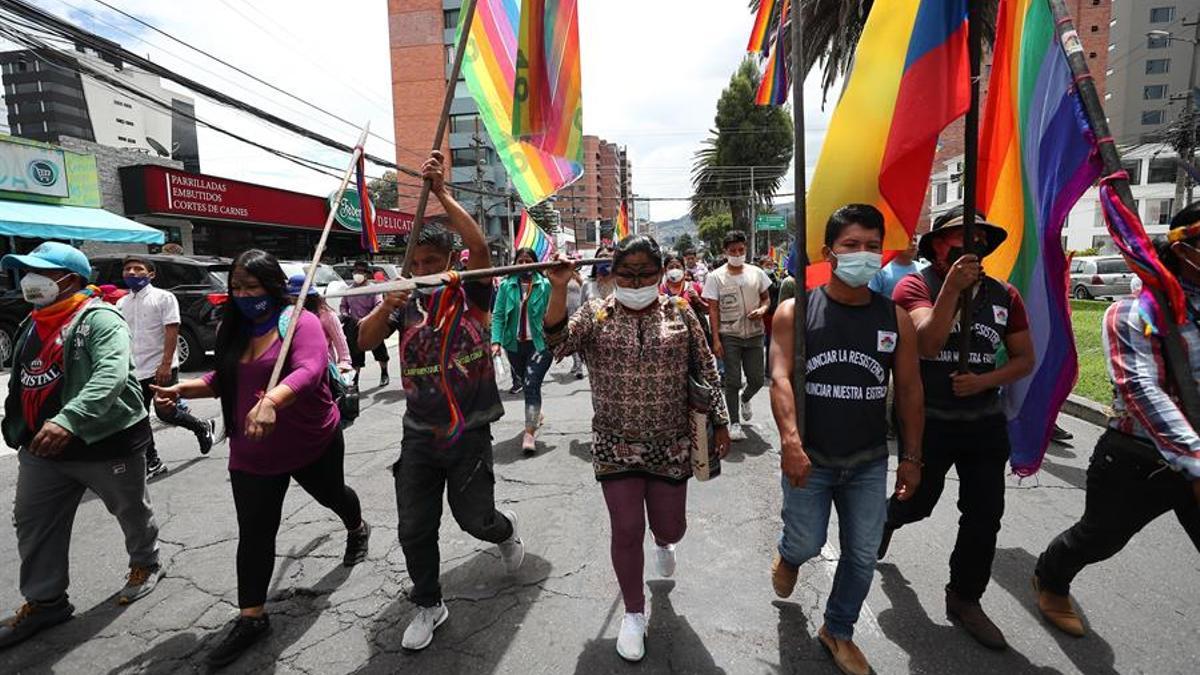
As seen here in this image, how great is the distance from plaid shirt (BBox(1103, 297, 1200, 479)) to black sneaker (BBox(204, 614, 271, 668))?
3597mm

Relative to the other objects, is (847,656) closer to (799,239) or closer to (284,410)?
(799,239)

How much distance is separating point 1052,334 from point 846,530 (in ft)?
4.59

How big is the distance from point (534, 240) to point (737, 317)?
2017 millimetres

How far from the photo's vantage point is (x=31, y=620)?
2883mm

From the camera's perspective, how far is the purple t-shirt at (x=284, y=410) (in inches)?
107

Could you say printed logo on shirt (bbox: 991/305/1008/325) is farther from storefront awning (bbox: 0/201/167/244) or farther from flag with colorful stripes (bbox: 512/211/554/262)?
storefront awning (bbox: 0/201/167/244)

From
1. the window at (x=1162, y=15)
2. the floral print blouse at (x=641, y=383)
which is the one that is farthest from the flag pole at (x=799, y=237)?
the window at (x=1162, y=15)

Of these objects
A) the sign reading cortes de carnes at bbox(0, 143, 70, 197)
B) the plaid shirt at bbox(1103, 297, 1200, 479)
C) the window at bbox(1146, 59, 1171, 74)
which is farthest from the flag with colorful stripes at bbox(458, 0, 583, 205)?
the window at bbox(1146, 59, 1171, 74)

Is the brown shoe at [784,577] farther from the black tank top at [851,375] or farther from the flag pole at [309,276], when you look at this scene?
the flag pole at [309,276]

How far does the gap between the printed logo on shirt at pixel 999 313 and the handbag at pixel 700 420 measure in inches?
49.8

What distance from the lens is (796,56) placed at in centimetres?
240

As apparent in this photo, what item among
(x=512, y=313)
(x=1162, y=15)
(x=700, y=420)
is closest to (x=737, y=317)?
(x=512, y=313)

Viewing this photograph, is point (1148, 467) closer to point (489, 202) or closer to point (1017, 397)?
point (1017, 397)

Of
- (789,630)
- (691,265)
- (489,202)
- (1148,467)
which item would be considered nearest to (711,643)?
(789,630)
